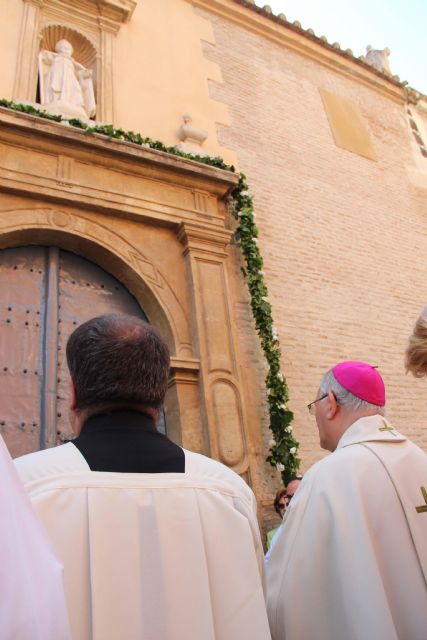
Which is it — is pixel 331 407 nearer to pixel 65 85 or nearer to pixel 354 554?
pixel 354 554

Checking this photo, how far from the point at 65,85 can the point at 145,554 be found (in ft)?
21.2

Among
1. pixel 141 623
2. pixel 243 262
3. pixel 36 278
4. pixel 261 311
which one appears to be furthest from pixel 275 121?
pixel 141 623

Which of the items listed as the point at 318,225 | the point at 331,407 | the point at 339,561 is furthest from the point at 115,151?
the point at 339,561

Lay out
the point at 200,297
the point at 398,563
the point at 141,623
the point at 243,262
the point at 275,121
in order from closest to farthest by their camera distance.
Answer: the point at 141,623, the point at 398,563, the point at 200,297, the point at 243,262, the point at 275,121

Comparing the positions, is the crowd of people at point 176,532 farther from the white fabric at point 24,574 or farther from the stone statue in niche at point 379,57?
the stone statue in niche at point 379,57

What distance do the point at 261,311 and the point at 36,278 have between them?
2558mm

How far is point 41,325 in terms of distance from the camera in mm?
5195

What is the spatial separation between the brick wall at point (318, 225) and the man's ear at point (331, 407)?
3.38 meters

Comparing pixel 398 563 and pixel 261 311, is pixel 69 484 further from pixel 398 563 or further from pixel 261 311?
pixel 261 311

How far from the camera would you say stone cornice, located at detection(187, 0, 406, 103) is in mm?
9508

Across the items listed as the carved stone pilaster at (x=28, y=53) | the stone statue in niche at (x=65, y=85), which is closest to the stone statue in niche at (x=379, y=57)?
the stone statue in niche at (x=65, y=85)

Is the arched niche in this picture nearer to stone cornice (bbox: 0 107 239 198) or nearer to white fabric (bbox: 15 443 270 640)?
stone cornice (bbox: 0 107 239 198)

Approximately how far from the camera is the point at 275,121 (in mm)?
8766

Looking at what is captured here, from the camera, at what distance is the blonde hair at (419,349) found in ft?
7.44
